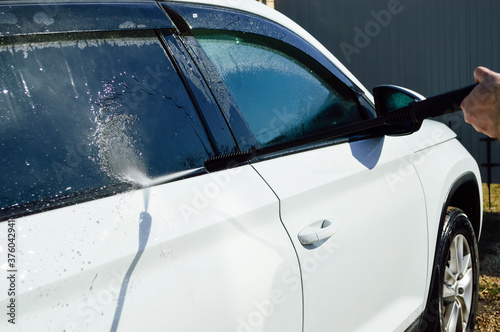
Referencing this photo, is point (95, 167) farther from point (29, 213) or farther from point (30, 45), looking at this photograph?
point (30, 45)

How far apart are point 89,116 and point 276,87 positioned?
89 centimetres

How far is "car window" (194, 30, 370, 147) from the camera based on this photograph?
6.24ft

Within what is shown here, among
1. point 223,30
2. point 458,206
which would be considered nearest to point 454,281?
point 458,206

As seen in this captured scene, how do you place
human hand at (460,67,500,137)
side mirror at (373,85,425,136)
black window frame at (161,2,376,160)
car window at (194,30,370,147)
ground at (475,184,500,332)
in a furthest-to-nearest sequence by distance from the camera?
1. ground at (475,184,500,332)
2. side mirror at (373,85,425,136)
3. car window at (194,30,370,147)
4. black window frame at (161,2,376,160)
5. human hand at (460,67,500,137)

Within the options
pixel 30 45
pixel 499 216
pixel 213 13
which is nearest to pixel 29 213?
pixel 30 45

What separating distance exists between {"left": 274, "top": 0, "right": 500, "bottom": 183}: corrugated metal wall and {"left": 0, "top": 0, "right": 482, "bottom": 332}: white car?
6.19 m

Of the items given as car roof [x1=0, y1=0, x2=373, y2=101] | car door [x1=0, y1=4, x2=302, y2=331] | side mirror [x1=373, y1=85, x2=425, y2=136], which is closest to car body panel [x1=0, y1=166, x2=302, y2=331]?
car door [x1=0, y1=4, x2=302, y2=331]

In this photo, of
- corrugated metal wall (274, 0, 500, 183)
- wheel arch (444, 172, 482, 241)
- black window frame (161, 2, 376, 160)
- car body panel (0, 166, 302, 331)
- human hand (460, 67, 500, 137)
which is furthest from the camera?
corrugated metal wall (274, 0, 500, 183)

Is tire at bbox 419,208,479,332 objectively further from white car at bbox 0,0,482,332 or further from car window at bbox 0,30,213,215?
car window at bbox 0,30,213,215

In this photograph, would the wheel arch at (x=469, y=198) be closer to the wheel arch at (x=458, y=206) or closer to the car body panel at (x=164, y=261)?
the wheel arch at (x=458, y=206)

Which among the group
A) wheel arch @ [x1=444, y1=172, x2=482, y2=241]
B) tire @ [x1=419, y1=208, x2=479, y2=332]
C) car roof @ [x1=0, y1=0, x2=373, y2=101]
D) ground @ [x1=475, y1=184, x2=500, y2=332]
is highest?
car roof @ [x1=0, y1=0, x2=373, y2=101]

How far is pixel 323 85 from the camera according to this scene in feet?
7.97

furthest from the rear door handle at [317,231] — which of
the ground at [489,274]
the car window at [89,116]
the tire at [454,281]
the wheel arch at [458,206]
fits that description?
the ground at [489,274]

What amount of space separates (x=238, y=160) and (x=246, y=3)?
735 mm
